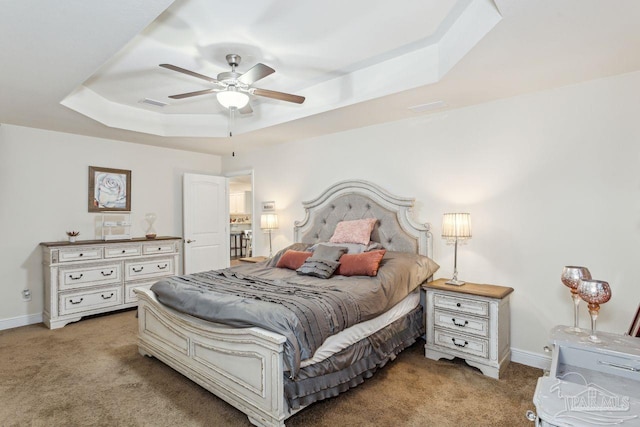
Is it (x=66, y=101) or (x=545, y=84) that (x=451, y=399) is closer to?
Result: (x=545, y=84)

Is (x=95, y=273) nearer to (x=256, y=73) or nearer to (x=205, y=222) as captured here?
(x=205, y=222)

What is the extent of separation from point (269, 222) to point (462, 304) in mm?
2849

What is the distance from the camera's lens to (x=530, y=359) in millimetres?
2934

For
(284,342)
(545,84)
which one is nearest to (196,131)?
(284,342)

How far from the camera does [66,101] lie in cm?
334

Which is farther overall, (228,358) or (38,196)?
(38,196)

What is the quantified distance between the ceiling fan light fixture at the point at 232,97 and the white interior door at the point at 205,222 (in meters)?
2.93

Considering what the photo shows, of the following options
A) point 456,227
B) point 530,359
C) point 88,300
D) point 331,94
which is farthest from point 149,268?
point 530,359

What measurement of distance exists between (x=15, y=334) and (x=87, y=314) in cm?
67

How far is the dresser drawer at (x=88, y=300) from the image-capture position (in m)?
4.04

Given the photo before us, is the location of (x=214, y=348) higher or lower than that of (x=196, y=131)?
lower

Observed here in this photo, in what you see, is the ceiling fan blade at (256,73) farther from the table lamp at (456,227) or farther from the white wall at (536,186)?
the table lamp at (456,227)

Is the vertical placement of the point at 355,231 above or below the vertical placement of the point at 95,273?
above

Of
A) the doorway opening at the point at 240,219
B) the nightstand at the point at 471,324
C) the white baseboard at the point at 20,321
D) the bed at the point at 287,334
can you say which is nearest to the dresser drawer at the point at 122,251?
the white baseboard at the point at 20,321
